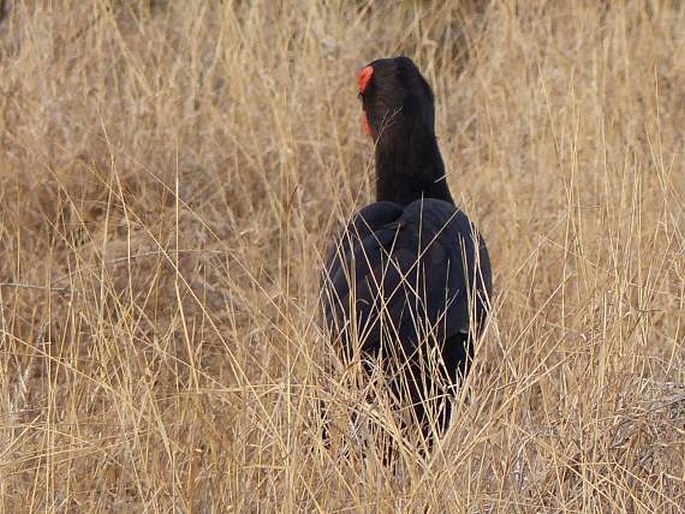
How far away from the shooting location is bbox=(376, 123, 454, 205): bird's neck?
362 centimetres

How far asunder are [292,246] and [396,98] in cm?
91

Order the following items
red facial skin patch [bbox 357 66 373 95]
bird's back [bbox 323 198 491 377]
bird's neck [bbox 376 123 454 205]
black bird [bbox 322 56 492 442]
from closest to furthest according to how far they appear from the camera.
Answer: black bird [bbox 322 56 492 442] → bird's back [bbox 323 198 491 377] → bird's neck [bbox 376 123 454 205] → red facial skin patch [bbox 357 66 373 95]

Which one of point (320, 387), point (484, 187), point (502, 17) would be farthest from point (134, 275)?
point (502, 17)

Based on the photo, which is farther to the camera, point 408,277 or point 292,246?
point 292,246

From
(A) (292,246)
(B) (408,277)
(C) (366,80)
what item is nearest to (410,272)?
(B) (408,277)

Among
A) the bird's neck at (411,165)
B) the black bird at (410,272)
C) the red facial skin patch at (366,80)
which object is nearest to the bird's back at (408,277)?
the black bird at (410,272)

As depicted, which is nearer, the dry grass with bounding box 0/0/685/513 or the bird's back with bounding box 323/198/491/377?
the dry grass with bounding box 0/0/685/513

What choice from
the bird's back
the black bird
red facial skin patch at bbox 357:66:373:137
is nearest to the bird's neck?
the black bird

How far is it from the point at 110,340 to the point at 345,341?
0.48 metres

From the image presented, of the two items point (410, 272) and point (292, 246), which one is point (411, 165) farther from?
point (292, 246)

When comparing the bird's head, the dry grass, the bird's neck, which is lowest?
the dry grass

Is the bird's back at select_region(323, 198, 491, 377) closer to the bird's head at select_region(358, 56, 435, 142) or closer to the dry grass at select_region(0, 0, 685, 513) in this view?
the dry grass at select_region(0, 0, 685, 513)

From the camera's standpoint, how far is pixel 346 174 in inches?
185

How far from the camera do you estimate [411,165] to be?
3617mm
